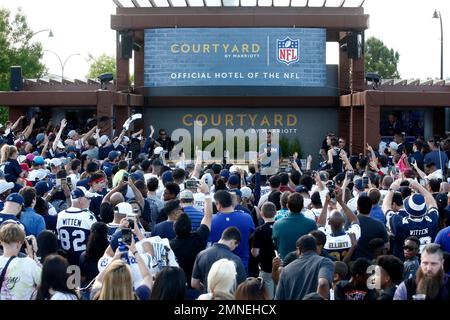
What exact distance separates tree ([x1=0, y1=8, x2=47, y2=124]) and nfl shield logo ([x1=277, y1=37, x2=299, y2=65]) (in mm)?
26540

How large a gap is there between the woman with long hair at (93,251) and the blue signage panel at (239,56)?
1889cm

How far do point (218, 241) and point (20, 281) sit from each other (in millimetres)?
2492

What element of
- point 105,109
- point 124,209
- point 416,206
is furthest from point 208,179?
point 105,109

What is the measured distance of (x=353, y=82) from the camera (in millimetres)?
27641

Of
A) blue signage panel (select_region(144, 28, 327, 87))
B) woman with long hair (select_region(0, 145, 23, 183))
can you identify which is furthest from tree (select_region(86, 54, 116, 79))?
woman with long hair (select_region(0, 145, 23, 183))

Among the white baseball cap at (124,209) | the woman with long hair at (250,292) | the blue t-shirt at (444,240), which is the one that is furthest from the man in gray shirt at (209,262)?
the blue t-shirt at (444,240)

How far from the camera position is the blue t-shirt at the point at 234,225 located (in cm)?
878

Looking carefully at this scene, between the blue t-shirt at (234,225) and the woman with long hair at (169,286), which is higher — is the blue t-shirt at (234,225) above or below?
above

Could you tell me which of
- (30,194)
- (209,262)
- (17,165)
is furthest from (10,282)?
(17,165)

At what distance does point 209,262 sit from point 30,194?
2.85m

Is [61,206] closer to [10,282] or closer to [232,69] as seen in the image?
[10,282]

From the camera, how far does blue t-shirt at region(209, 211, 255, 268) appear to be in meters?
8.78

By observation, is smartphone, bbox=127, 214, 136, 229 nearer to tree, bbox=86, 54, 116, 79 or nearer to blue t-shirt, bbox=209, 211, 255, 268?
blue t-shirt, bbox=209, 211, 255, 268

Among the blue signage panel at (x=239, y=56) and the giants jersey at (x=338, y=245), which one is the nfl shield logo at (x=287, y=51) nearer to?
the blue signage panel at (x=239, y=56)
